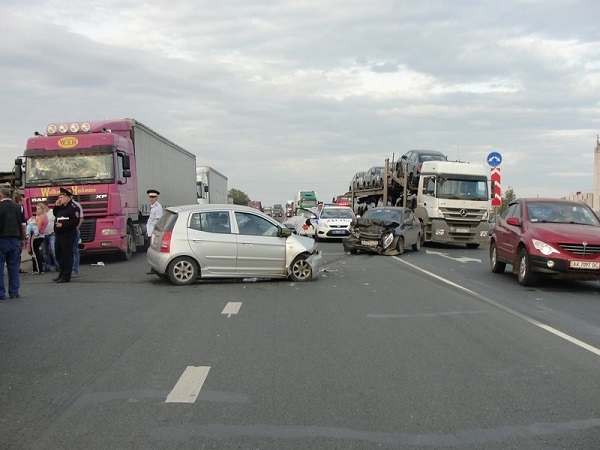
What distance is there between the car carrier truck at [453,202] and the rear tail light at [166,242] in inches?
505

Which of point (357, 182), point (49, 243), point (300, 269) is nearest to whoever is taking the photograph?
point (300, 269)

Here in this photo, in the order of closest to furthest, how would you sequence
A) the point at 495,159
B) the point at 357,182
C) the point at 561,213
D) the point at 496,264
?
the point at 561,213 → the point at 496,264 → the point at 495,159 → the point at 357,182

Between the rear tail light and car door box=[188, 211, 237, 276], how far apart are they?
0.38 meters

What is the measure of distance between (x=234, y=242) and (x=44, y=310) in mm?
3740

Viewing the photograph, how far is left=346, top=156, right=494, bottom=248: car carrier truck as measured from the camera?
21.5 m

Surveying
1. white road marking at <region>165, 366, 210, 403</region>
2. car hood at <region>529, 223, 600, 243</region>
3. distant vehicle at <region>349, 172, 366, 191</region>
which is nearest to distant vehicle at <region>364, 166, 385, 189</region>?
distant vehicle at <region>349, 172, 366, 191</region>

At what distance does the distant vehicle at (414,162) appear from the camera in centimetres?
2531

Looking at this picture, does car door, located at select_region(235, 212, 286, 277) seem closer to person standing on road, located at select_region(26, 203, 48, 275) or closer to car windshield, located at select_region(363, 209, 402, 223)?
person standing on road, located at select_region(26, 203, 48, 275)

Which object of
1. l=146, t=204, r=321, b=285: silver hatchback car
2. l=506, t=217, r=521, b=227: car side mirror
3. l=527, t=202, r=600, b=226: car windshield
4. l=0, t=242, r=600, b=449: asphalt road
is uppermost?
l=527, t=202, r=600, b=226: car windshield

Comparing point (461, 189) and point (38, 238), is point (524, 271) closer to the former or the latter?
point (461, 189)

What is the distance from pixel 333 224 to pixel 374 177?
7.44 metres

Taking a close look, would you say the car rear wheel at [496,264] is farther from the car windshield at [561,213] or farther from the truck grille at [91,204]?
the truck grille at [91,204]

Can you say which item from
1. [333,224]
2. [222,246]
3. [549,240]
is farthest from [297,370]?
[333,224]

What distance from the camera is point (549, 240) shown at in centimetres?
1106
